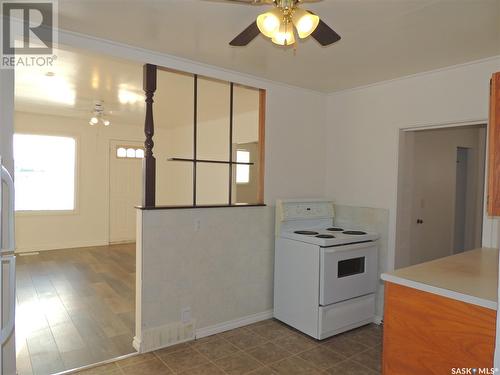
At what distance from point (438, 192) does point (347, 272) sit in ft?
6.71

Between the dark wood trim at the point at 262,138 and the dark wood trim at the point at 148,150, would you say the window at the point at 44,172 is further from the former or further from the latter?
the dark wood trim at the point at 262,138

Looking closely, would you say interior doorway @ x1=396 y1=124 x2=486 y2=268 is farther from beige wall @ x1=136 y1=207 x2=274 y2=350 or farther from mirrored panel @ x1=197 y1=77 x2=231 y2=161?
mirrored panel @ x1=197 y1=77 x2=231 y2=161

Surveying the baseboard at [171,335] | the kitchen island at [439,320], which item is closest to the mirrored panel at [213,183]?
the baseboard at [171,335]

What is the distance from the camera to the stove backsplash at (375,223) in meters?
3.34

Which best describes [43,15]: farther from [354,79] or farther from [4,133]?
[354,79]

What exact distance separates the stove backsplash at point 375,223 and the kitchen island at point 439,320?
1.43m

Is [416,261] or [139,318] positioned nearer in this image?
[139,318]

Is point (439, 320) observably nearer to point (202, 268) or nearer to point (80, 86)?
point (202, 268)

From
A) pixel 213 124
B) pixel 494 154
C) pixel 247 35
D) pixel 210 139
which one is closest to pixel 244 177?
pixel 210 139

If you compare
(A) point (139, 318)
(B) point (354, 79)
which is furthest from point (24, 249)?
(B) point (354, 79)

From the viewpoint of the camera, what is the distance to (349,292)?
10.1 ft

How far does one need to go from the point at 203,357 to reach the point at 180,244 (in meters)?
0.92

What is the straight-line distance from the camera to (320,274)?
9.43 feet

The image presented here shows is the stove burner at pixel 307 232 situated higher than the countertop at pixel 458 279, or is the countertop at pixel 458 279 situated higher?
the countertop at pixel 458 279
